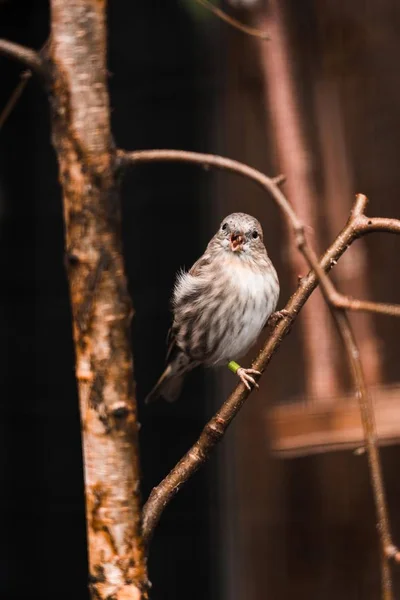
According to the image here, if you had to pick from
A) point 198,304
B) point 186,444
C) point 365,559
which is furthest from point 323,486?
point 198,304

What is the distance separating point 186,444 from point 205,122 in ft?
1.38

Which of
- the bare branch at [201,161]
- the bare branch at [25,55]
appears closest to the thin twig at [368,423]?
the bare branch at [201,161]

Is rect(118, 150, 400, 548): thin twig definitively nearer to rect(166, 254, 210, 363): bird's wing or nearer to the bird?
the bird

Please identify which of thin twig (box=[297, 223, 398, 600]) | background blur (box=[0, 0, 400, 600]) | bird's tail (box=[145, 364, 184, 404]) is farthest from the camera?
background blur (box=[0, 0, 400, 600])

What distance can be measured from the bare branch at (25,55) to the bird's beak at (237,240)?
0.14 meters

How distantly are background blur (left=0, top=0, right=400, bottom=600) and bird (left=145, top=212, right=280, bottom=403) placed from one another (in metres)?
0.07

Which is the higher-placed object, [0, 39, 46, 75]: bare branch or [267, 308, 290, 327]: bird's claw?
[0, 39, 46, 75]: bare branch

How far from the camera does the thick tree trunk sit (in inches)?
16.6

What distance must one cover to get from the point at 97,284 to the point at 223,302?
0.76 ft

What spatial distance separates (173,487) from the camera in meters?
0.45

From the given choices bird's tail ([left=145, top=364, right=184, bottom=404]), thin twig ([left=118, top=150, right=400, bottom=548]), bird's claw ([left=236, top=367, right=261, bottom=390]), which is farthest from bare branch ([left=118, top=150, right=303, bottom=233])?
bird's tail ([left=145, top=364, right=184, bottom=404])

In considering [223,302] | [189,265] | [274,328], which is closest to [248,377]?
[274,328]

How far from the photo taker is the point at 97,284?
0.42 metres

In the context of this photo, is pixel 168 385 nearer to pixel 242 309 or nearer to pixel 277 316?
Answer: pixel 242 309
